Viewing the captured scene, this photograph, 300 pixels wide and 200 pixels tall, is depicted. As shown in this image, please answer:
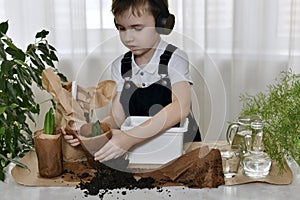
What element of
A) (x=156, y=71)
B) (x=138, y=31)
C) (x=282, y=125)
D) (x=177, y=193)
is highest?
(x=138, y=31)

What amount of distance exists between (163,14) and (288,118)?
0.39 metres

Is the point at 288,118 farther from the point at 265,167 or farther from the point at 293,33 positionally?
the point at 293,33

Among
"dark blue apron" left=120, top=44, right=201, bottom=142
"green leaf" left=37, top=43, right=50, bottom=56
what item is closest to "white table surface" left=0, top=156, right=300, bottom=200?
"dark blue apron" left=120, top=44, right=201, bottom=142

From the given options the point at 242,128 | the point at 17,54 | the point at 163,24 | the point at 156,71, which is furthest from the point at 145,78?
the point at 17,54

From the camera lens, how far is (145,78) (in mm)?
1330

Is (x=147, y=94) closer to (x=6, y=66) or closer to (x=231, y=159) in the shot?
(x=231, y=159)

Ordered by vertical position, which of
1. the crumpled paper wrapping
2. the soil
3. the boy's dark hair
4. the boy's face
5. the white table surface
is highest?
the boy's dark hair

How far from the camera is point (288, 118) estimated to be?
4.01ft

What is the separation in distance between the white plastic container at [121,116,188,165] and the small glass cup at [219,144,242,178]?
0.11 metres

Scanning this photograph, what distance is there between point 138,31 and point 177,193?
0.40 meters

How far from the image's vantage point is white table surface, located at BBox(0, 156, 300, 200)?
3.74 ft

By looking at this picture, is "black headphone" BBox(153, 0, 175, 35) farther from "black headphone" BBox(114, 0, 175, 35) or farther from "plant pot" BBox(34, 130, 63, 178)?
"plant pot" BBox(34, 130, 63, 178)

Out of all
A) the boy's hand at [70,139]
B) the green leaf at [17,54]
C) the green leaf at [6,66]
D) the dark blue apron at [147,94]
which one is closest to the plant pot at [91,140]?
the boy's hand at [70,139]

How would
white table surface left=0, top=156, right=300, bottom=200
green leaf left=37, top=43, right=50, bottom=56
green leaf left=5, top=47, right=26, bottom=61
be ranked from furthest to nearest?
1. green leaf left=37, top=43, right=50, bottom=56
2. green leaf left=5, top=47, right=26, bottom=61
3. white table surface left=0, top=156, right=300, bottom=200
